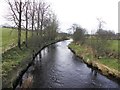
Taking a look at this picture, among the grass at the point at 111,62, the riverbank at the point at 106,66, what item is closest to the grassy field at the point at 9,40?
the riverbank at the point at 106,66

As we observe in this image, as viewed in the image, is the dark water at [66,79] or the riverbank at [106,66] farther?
the riverbank at [106,66]

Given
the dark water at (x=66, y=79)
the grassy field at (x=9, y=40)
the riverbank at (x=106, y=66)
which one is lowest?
the dark water at (x=66, y=79)

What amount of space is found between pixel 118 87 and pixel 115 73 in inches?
181

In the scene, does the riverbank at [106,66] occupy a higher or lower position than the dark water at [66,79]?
higher

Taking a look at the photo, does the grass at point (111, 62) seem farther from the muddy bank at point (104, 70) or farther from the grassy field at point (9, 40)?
the grassy field at point (9, 40)

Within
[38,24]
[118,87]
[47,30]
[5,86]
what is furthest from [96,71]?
[47,30]

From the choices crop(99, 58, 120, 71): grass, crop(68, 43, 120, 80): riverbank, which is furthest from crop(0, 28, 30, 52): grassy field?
crop(99, 58, 120, 71): grass

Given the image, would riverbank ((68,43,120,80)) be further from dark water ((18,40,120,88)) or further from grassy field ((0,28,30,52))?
grassy field ((0,28,30,52))

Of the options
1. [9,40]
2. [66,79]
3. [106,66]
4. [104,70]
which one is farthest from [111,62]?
[9,40]

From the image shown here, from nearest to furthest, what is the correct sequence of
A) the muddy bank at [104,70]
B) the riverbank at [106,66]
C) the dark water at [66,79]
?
the dark water at [66,79] → the muddy bank at [104,70] → the riverbank at [106,66]

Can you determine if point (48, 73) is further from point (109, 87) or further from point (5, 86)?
point (5, 86)

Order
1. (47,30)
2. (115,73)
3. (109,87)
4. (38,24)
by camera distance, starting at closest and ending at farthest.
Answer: (109,87)
(115,73)
(38,24)
(47,30)

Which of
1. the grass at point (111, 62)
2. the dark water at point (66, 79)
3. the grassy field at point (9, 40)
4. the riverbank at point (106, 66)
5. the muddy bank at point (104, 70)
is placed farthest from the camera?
the grassy field at point (9, 40)

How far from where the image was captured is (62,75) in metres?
28.5
